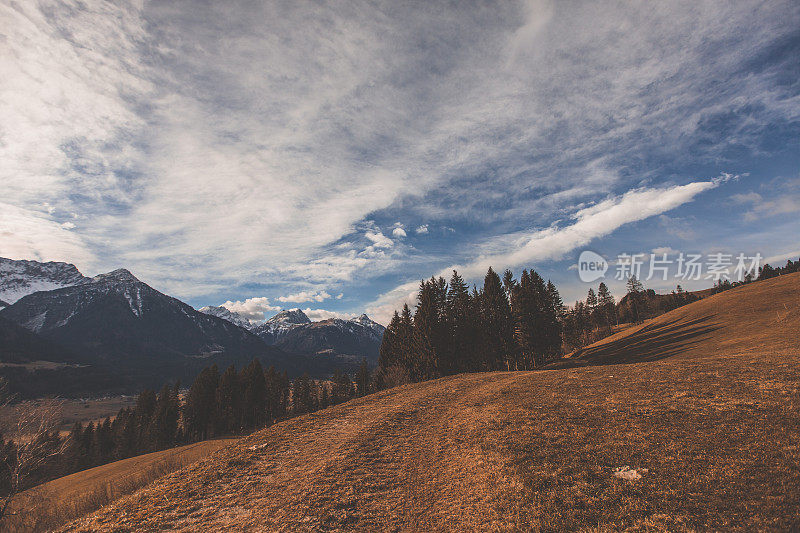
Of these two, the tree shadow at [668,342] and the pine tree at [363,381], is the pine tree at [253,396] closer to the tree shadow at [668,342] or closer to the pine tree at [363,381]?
the pine tree at [363,381]

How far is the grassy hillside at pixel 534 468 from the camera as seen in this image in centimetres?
861

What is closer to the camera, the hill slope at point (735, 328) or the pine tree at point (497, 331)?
the hill slope at point (735, 328)

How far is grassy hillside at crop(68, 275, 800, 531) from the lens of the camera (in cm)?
861

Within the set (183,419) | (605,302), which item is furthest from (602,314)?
(183,419)

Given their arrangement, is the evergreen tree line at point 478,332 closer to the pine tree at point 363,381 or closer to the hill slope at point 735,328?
the hill slope at point 735,328

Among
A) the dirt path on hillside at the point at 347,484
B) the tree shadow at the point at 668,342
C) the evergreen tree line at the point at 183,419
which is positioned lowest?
the evergreen tree line at the point at 183,419

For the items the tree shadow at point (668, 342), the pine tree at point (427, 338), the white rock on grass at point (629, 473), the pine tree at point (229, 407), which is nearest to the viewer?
the white rock on grass at point (629, 473)

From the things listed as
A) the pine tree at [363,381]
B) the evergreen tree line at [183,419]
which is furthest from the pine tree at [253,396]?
the pine tree at [363,381]

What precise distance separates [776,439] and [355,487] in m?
15.2

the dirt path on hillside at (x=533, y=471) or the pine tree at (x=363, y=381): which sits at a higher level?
the dirt path on hillside at (x=533, y=471)

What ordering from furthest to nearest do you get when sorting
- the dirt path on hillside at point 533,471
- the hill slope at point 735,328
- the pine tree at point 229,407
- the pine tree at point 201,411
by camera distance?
the pine tree at point 229,407, the pine tree at point 201,411, the hill slope at point 735,328, the dirt path on hillside at point 533,471

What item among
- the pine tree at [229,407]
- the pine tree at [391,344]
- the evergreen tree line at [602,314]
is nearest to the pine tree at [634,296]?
the evergreen tree line at [602,314]

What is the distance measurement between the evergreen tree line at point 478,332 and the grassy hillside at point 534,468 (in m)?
31.4

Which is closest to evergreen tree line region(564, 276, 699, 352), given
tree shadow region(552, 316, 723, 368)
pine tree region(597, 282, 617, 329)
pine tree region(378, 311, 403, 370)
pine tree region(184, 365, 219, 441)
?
pine tree region(597, 282, 617, 329)
